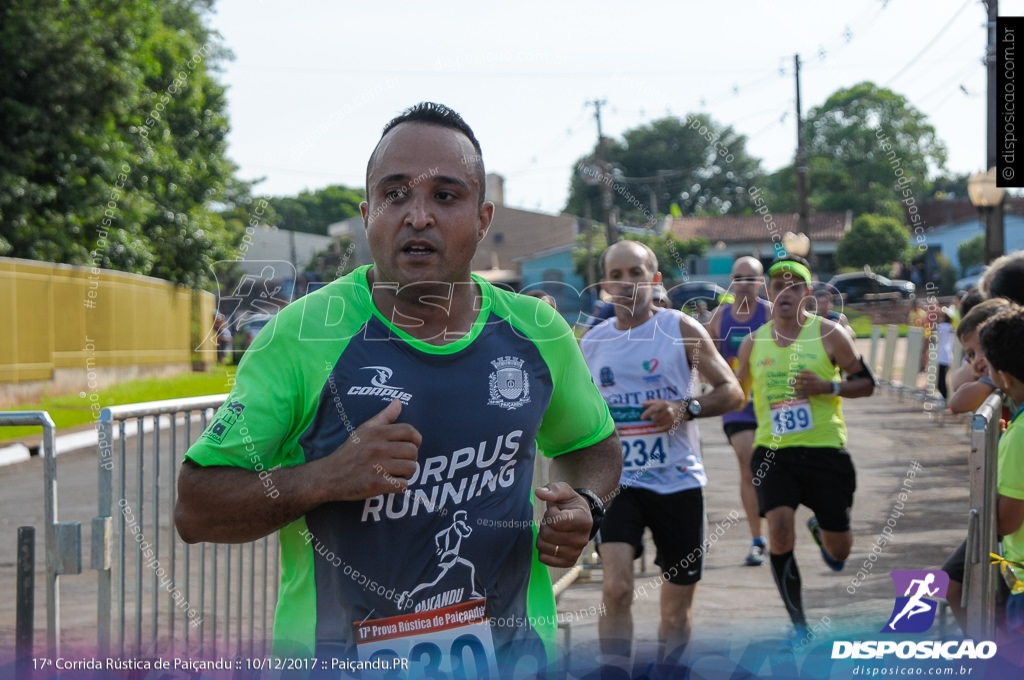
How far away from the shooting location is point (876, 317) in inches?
1491

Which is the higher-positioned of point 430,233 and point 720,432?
point 430,233

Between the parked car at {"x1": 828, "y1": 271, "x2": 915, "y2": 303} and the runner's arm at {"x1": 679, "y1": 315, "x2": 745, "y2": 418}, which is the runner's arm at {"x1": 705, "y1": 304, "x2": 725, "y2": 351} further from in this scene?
the parked car at {"x1": 828, "y1": 271, "x2": 915, "y2": 303}

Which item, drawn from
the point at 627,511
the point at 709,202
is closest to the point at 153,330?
the point at 627,511

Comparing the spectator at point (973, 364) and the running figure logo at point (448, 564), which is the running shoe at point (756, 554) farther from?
the running figure logo at point (448, 564)

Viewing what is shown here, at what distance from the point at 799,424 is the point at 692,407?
1.25m

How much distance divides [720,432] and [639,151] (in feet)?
103

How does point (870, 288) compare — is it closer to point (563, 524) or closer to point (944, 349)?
point (944, 349)

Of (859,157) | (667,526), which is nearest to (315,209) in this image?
(667,526)

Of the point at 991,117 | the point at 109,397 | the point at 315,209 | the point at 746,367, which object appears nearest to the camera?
the point at 746,367

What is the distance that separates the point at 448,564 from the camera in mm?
2316

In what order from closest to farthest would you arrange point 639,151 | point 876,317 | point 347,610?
point 347,610 < point 876,317 < point 639,151

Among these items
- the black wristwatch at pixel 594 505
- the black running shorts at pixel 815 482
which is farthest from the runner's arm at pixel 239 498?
the black running shorts at pixel 815 482

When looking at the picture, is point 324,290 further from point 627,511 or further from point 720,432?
point 720,432

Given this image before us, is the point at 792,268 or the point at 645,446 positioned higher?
the point at 792,268
